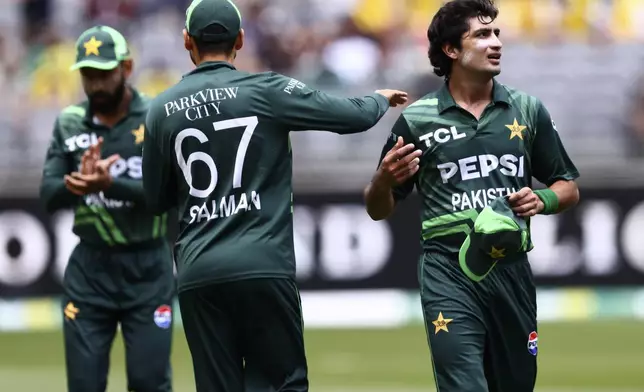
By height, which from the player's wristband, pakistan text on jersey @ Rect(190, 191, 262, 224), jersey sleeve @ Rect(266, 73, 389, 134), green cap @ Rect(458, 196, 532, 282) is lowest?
green cap @ Rect(458, 196, 532, 282)

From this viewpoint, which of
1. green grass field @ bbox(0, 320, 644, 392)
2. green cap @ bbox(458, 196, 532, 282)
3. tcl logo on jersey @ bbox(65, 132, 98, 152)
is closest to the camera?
green cap @ bbox(458, 196, 532, 282)

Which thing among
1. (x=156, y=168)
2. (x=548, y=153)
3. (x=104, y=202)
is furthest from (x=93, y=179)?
(x=548, y=153)

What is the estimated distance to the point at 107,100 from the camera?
775cm

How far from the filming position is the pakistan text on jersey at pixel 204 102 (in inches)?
226

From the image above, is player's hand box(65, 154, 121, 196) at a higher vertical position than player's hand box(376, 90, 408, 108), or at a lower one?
lower

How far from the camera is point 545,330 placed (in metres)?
13.9

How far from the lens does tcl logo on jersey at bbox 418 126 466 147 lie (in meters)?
6.27

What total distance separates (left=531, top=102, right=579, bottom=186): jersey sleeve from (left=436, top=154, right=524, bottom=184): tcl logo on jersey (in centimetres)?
15

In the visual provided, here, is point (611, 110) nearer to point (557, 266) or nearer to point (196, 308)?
point (557, 266)

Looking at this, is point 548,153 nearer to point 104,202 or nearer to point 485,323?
point 485,323

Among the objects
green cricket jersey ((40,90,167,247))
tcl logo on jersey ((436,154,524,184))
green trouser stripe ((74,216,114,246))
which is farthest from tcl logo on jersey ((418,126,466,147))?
green trouser stripe ((74,216,114,246))

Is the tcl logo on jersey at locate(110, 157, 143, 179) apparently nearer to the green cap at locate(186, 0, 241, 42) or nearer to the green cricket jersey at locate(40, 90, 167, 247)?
the green cricket jersey at locate(40, 90, 167, 247)

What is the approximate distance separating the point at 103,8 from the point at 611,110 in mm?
6655

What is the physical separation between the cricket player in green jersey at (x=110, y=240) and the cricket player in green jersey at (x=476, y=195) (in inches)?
73.9
